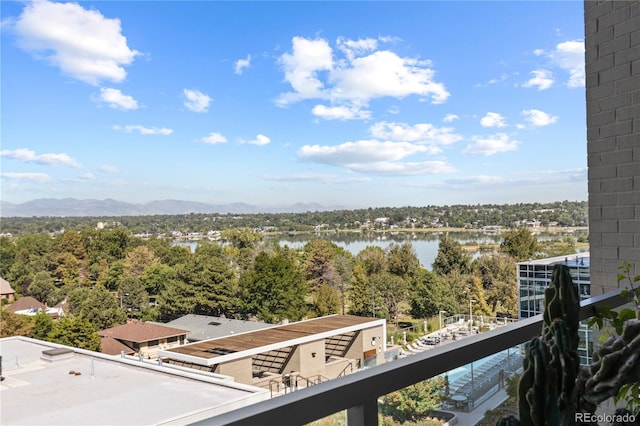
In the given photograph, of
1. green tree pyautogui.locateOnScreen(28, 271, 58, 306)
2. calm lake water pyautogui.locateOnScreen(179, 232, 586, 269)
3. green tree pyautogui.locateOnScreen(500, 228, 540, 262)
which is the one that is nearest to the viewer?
green tree pyautogui.locateOnScreen(28, 271, 58, 306)

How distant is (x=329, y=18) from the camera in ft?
51.9

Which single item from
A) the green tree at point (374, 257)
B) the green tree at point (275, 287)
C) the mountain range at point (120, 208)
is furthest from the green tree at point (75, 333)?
the green tree at point (374, 257)

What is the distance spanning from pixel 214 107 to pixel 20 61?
5.67m

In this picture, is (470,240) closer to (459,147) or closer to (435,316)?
(435,316)

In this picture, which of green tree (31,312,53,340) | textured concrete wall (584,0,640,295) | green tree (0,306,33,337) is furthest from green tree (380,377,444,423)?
green tree (31,312,53,340)

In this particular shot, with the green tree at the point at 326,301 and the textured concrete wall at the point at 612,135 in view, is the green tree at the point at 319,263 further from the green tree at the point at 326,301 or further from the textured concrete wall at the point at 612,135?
the textured concrete wall at the point at 612,135

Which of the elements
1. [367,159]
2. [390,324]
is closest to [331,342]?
[390,324]

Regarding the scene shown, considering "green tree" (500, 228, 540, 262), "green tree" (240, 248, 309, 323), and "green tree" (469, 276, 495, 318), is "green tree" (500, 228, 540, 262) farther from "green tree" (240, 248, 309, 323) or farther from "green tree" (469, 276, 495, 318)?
"green tree" (240, 248, 309, 323)

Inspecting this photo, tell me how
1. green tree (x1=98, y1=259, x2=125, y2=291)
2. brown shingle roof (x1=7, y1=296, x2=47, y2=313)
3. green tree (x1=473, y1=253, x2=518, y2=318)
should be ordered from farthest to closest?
1. green tree (x1=473, y1=253, x2=518, y2=318)
2. green tree (x1=98, y1=259, x2=125, y2=291)
3. brown shingle roof (x1=7, y1=296, x2=47, y2=313)

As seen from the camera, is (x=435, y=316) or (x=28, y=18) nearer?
(x=28, y=18)

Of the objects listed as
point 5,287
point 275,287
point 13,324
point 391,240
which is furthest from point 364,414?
point 391,240

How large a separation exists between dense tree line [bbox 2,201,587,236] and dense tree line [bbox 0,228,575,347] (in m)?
0.36

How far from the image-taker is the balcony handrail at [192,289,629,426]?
534mm

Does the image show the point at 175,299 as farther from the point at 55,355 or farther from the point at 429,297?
the point at 429,297
